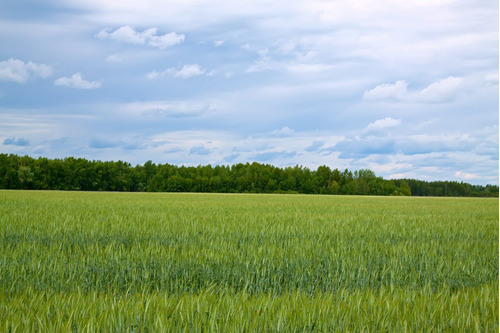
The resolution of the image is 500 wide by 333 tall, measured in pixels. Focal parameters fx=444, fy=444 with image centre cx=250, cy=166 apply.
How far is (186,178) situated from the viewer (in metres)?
99.6

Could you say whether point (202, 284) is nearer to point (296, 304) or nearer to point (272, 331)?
point (296, 304)

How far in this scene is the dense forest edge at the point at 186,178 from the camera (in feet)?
287

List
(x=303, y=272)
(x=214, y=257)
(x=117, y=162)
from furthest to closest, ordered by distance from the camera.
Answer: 1. (x=117, y=162)
2. (x=214, y=257)
3. (x=303, y=272)

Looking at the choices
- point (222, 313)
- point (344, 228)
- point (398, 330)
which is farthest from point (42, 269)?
point (344, 228)

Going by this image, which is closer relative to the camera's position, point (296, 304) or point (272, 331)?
point (272, 331)

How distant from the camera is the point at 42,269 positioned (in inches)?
232

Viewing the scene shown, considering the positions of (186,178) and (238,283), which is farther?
(186,178)

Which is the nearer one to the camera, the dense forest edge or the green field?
the green field

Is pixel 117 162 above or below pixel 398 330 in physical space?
above

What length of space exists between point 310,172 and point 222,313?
338 feet

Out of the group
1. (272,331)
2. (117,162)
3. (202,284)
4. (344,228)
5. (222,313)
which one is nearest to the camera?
(272,331)

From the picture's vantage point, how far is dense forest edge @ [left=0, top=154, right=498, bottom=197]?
8750 cm

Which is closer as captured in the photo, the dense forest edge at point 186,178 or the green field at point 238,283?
the green field at point 238,283

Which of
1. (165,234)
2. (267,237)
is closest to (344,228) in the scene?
(267,237)
